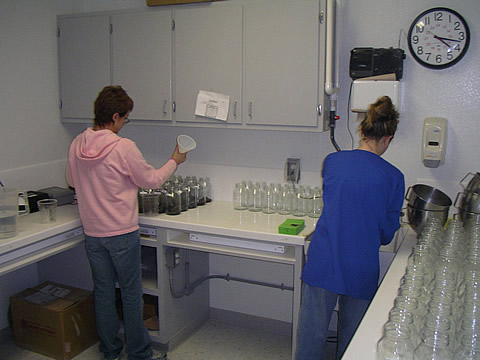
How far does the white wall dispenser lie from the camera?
105 inches

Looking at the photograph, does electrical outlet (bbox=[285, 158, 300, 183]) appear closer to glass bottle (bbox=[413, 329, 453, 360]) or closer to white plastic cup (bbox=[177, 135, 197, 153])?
white plastic cup (bbox=[177, 135, 197, 153])

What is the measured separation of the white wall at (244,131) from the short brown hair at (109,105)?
2.92 feet

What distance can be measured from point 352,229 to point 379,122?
1.59ft

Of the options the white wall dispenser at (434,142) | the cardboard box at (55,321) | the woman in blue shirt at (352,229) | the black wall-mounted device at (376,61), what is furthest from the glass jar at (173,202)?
the white wall dispenser at (434,142)

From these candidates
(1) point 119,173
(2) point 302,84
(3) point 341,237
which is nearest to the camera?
(3) point 341,237

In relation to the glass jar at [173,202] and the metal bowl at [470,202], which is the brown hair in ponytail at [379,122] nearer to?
the metal bowl at [470,202]

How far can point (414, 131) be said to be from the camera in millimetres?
2863

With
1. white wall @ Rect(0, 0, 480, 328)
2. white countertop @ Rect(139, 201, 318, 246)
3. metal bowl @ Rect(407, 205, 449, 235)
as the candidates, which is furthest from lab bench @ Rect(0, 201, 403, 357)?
white wall @ Rect(0, 0, 480, 328)

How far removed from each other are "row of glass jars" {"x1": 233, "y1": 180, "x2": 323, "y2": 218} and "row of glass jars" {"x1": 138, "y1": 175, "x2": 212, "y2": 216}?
26 centimetres

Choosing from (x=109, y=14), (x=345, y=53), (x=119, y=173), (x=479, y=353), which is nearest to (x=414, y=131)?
(x=345, y=53)

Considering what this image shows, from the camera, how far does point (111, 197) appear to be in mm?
2553

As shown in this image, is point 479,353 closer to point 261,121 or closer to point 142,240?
point 261,121

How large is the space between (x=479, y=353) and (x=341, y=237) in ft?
3.17

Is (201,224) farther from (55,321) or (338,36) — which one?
(338,36)
